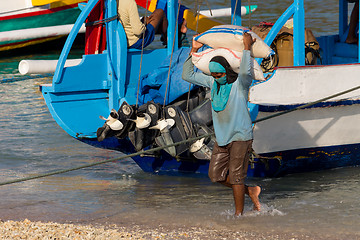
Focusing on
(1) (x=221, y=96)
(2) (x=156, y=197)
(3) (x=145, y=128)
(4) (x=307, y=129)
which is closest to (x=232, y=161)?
(1) (x=221, y=96)

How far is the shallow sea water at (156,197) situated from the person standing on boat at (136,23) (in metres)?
1.57

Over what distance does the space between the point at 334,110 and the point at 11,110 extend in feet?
22.3

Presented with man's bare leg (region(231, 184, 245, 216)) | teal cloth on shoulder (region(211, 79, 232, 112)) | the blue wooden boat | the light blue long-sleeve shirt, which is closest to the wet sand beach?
man's bare leg (region(231, 184, 245, 216))

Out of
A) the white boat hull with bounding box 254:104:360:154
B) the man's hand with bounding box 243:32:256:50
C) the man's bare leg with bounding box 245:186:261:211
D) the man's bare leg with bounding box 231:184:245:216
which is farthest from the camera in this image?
the white boat hull with bounding box 254:104:360:154

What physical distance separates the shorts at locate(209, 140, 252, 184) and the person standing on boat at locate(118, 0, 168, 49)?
2242mm

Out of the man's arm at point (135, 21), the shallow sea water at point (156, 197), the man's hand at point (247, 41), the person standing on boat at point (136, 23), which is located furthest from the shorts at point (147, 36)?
the man's hand at point (247, 41)

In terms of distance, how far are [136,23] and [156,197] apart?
1.95m

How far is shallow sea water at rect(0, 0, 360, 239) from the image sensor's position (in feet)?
18.9

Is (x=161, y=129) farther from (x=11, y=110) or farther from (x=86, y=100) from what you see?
(x=11, y=110)

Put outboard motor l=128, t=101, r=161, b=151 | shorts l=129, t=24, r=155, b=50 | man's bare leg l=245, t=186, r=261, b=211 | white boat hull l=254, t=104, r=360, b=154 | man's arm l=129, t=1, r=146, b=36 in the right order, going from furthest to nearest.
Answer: shorts l=129, t=24, r=155, b=50 < man's arm l=129, t=1, r=146, b=36 < white boat hull l=254, t=104, r=360, b=154 < outboard motor l=128, t=101, r=161, b=151 < man's bare leg l=245, t=186, r=261, b=211

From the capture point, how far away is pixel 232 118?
531 centimetres

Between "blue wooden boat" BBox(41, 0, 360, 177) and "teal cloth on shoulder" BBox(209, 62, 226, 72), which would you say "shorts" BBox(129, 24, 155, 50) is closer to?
"blue wooden boat" BBox(41, 0, 360, 177)

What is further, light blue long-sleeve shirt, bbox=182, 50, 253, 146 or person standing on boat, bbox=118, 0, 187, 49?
person standing on boat, bbox=118, 0, 187, 49

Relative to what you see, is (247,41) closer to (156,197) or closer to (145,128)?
(145,128)
